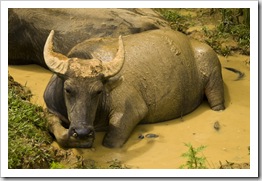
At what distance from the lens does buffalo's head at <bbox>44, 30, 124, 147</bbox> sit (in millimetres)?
5473

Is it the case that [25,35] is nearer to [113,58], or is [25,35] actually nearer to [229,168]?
[113,58]

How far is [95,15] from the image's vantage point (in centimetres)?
750

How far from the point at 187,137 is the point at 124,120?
2.20 ft

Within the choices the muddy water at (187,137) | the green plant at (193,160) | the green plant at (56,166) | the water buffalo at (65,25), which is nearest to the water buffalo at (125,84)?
the muddy water at (187,137)

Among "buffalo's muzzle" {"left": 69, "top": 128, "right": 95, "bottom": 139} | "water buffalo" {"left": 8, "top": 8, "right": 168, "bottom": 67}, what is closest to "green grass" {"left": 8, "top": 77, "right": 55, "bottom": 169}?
"buffalo's muzzle" {"left": 69, "top": 128, "right": 95, "bottom": 139}

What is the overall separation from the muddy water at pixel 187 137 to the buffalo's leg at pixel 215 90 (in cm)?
9

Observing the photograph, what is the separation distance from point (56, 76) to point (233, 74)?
2539mm

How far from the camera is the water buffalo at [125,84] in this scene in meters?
5.60

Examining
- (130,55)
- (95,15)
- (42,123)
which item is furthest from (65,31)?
(42,123)

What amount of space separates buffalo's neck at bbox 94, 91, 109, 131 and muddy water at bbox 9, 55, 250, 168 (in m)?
0.10

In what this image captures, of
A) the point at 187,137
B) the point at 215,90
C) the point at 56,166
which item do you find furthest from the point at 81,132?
the point at 215,90

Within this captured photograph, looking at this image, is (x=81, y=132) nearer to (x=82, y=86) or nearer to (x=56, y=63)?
(x=82, y=86)

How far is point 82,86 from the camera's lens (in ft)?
18.2

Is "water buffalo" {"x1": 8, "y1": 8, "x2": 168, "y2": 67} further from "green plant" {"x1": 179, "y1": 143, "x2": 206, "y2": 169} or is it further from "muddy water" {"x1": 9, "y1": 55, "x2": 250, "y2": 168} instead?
"green plant" {"x1": 179, "y1": 143, "x2": 206, "y2": 169}
